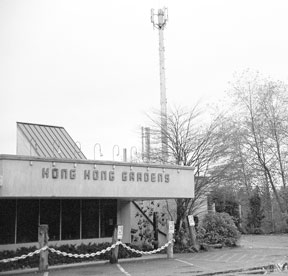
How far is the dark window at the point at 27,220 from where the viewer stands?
19453mm

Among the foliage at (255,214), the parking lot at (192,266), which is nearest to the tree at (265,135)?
the foliage at (255,214)

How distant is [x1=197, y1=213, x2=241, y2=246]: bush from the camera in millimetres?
25547

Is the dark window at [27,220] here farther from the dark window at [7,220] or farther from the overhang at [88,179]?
the overhang at [88,179]

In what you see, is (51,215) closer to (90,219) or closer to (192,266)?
(90,219)

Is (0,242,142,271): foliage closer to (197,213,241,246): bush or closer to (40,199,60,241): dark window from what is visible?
(40,199,60,241): dark window

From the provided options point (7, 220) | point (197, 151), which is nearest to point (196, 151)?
point (197, 151)

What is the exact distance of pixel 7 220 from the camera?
1914 centimetres

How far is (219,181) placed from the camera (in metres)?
26.1

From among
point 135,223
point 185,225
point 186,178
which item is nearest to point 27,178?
point 186,178

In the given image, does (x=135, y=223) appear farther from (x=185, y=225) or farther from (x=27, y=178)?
(x=27, y=178)

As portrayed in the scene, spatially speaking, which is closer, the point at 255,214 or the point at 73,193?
the point at 73,193

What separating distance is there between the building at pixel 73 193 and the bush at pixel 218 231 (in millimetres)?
4498

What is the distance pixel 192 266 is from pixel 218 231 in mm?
8557

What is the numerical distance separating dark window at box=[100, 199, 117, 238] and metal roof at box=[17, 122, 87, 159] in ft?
13.0
